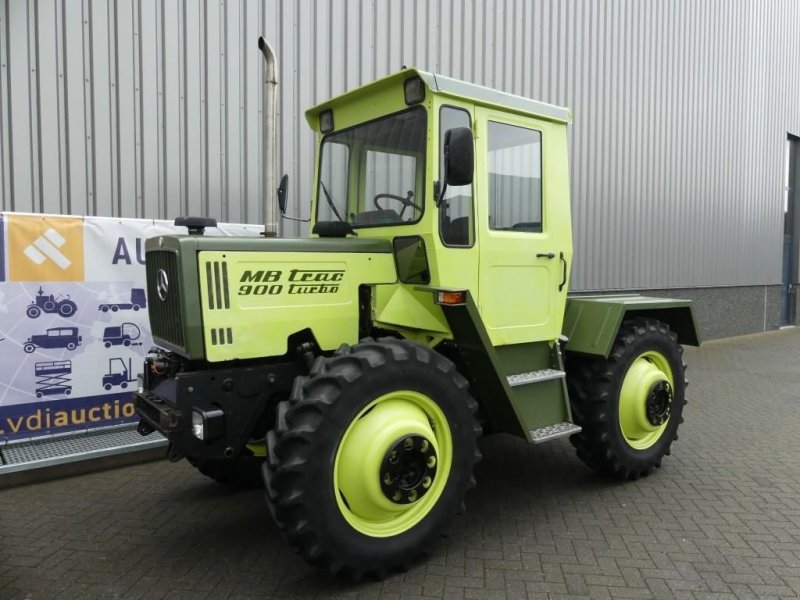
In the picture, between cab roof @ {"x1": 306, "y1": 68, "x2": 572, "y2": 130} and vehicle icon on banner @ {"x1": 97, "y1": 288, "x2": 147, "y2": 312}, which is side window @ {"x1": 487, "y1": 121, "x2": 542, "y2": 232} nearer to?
cab roof @ {"x1": 306, "y1": 68, "x2": 572, "y2": 130}

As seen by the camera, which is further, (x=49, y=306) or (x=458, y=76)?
(x=458, y=76)

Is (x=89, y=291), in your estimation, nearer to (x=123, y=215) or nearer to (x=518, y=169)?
(x=123, y=215)

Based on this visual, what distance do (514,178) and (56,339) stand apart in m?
3.71

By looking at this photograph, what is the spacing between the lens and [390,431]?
3170 millimetres

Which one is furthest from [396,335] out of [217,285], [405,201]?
[217,285]

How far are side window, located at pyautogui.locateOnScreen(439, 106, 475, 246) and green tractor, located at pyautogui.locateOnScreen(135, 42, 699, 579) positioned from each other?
0.01 m

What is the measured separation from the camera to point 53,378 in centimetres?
487

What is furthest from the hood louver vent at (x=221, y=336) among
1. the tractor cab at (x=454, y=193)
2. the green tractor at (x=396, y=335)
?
the tractor cab at (x=454, y=193)

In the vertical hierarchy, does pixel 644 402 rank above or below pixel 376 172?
below

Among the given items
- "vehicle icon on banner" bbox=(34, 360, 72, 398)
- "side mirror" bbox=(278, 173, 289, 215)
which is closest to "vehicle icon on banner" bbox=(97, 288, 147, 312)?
"vehicle icon on banner" bbox=(34, 360, 72, 398)

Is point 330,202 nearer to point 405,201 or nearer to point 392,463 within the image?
point 405,201

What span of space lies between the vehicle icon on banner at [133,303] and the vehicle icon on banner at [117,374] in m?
0.43

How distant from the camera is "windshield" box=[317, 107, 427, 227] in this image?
12.2ft

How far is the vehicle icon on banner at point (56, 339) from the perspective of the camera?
4.77 meters
